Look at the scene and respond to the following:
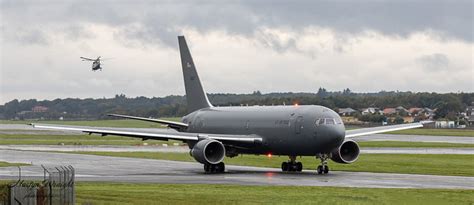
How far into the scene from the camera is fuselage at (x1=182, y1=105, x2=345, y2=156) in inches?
2141

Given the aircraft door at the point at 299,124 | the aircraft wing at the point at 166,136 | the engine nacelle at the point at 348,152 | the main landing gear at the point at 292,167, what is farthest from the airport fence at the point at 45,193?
the main landing gear at the point at 292,167

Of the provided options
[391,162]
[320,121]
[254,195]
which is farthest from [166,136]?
[254,195]

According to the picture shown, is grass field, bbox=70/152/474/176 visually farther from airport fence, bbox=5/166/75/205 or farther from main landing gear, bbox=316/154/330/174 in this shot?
airport fence, bbox=5/166/75/205

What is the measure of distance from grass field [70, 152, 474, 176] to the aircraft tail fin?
14.0 ft

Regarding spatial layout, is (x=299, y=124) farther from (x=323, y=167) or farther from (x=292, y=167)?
(x=292, y=167)

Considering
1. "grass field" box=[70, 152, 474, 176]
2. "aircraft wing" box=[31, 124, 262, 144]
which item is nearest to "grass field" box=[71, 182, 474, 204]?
"aircraft wing" box=[31, 124, 262, 144]

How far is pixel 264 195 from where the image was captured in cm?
3838

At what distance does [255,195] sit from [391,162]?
91.3ft

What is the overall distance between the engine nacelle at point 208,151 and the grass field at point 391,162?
23.2 ft

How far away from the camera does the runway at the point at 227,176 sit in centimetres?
4588

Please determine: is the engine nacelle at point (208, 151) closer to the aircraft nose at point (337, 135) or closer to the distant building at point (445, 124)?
the aircraft nose at point (337, 135)

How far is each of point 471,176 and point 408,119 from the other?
5768 inches

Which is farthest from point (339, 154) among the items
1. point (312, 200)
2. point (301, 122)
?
point (312, 200)

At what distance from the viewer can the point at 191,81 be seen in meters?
69.6
